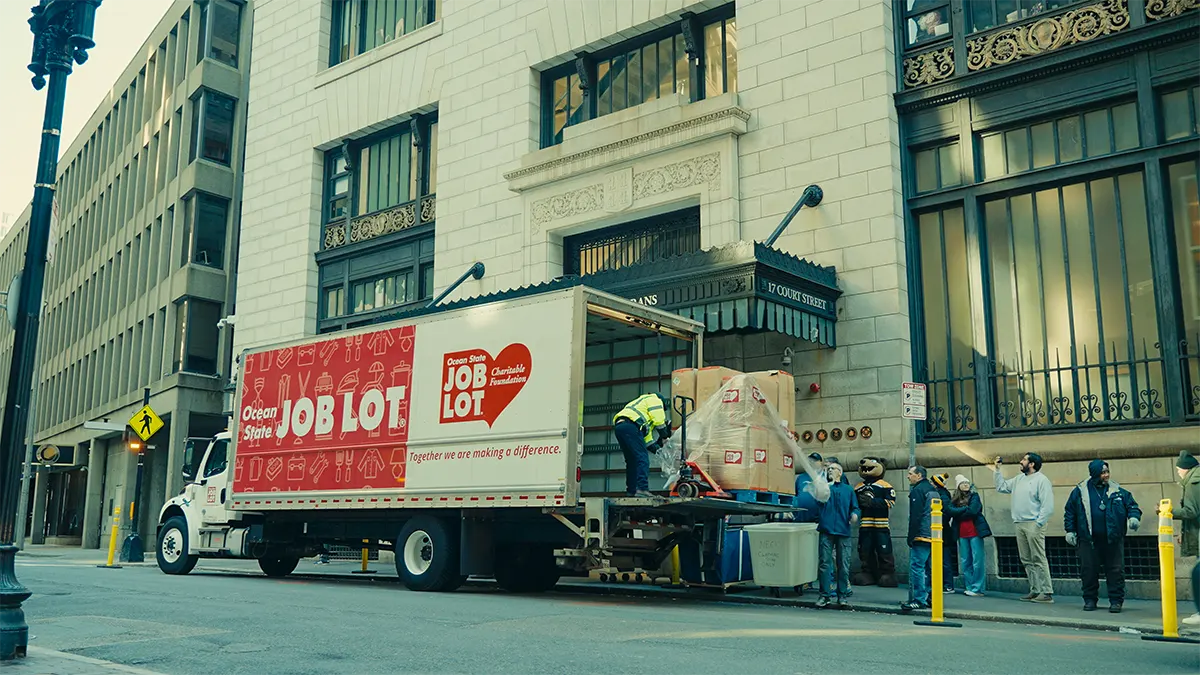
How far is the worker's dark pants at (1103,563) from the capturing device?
40.4 feet

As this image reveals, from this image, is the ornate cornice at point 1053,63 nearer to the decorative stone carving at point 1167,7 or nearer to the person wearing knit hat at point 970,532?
the decorative stone carving at point 1167,7

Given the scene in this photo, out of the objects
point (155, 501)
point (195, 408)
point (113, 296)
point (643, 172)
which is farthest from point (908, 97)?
point (113, 296)

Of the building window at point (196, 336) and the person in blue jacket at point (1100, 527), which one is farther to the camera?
the building window at point (196, 336)

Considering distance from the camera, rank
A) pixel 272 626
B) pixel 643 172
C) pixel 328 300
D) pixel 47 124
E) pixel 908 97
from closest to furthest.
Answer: pixel 47 124
pixel 272 626
pixel 908 97
pixel 643 172
pixel 328 300

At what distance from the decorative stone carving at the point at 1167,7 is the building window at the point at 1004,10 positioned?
116cm

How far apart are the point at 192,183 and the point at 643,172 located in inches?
816

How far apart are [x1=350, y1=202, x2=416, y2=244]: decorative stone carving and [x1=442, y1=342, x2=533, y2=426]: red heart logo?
11.7m

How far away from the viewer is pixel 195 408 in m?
33.8

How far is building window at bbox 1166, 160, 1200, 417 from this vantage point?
14.0m

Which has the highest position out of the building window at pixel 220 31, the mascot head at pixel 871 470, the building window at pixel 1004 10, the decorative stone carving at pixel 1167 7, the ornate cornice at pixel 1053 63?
the building window at pixel 220 31

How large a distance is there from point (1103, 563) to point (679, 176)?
10.1 metres

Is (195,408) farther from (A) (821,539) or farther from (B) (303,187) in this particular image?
(A) (821,539)

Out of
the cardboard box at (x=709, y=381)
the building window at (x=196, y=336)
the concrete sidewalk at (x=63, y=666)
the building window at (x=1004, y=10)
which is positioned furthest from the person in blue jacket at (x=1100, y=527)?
the building window at (x=196, y=336)

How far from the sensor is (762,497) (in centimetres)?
1320
